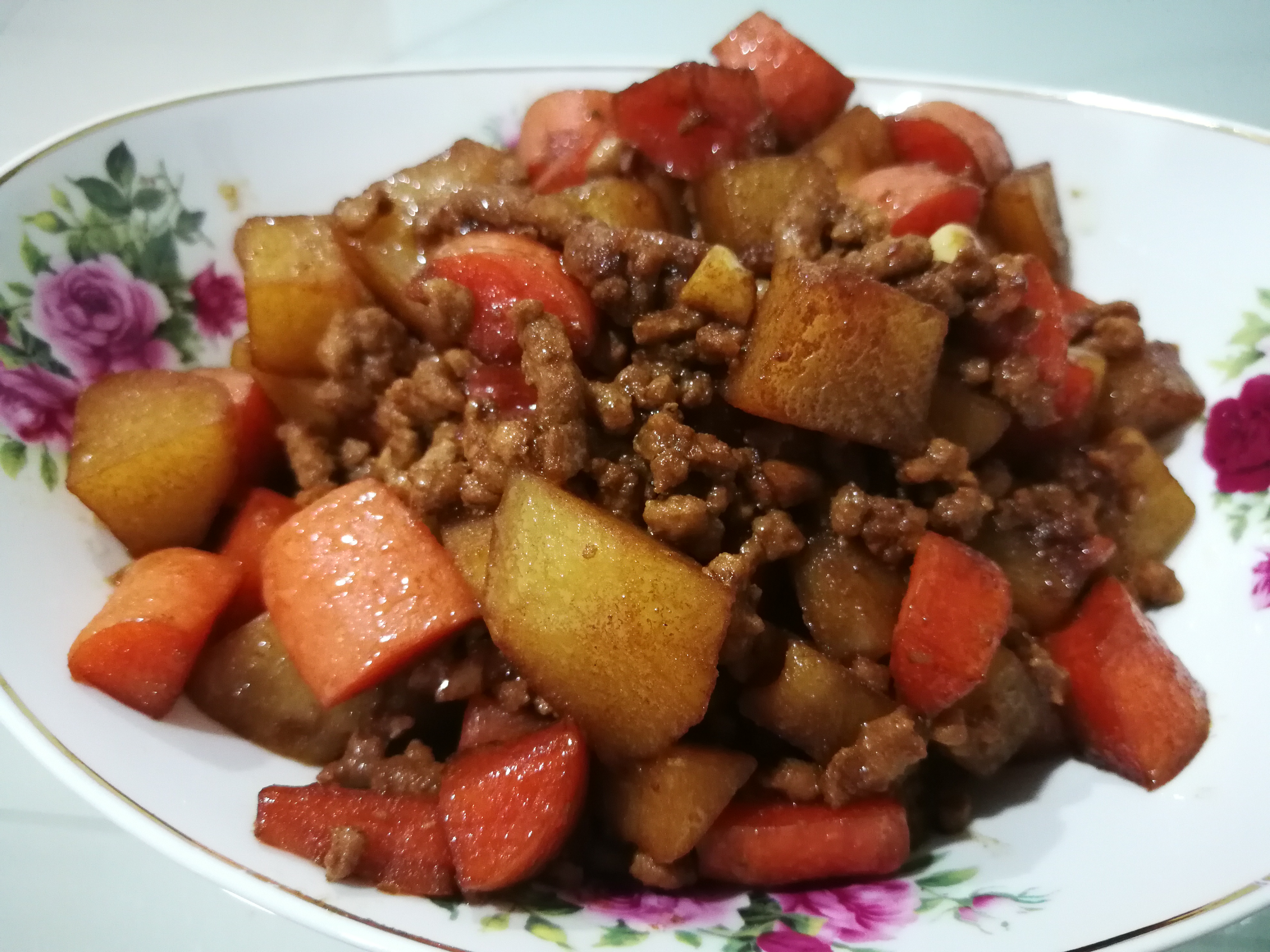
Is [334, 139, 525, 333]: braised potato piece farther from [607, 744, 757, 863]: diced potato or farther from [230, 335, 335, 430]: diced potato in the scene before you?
[607, 744, 757, 863]: diced potato

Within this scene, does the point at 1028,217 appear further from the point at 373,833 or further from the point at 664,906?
the point at 373,833

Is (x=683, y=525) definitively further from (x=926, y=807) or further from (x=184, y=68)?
(x=184, y=68)

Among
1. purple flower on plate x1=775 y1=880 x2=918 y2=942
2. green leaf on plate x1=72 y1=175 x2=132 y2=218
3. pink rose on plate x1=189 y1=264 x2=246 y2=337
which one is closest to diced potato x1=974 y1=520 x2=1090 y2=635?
purple flower on plate x1=775 y1=880 x2=918 y2=942

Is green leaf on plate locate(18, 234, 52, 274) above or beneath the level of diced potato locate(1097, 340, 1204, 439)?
above

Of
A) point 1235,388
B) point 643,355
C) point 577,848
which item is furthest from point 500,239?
point 1235,388

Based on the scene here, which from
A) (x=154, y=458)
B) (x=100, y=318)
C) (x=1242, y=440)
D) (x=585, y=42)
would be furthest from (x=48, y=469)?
(x=585, y=42)

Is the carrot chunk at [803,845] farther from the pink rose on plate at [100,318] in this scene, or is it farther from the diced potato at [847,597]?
the pink rose on plate at [100,318]
